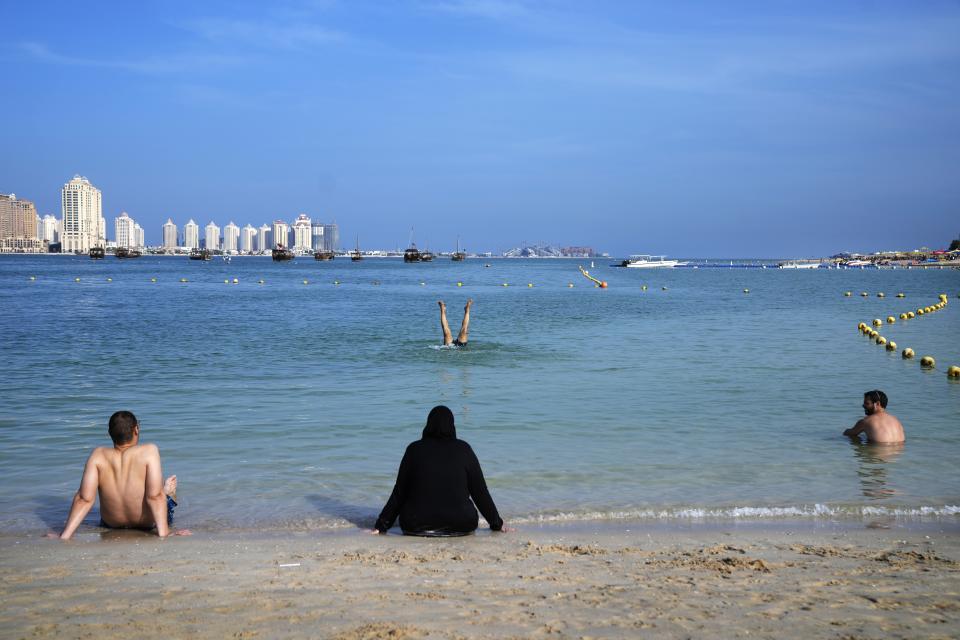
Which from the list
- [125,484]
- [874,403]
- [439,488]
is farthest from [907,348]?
[125,484]

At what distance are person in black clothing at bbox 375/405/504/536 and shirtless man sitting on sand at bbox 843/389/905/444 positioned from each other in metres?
6.61

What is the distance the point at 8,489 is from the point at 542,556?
6.04m

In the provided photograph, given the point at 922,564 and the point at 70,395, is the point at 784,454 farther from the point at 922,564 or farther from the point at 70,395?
the point at 70,395

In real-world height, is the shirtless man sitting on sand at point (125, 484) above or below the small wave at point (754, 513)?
above

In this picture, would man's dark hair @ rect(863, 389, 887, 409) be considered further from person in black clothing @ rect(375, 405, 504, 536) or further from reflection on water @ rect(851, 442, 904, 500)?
person in black clothing @ rect(375, 405, 504, 536)

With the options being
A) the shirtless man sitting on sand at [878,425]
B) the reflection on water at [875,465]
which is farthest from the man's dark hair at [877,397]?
the reflection on water at [875,465]

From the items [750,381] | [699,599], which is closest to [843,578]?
[699,599]

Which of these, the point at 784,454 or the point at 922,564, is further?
the point at 784,454

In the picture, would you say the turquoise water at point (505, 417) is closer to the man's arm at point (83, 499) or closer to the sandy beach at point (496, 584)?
the man's arm at point (83, 499)

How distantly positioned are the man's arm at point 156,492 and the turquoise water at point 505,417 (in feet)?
2.01

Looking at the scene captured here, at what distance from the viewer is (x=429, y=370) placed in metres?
19.9

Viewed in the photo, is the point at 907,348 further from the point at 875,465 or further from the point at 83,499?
the point at 83,499

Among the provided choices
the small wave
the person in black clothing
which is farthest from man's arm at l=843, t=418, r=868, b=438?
the person in black clothing

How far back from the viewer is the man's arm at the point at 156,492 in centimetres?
738
